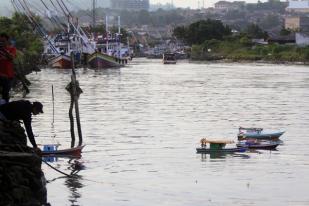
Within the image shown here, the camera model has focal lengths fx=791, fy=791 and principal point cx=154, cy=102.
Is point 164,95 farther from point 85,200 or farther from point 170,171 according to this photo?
point 85,200

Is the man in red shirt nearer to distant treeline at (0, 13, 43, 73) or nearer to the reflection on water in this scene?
the reflection on water

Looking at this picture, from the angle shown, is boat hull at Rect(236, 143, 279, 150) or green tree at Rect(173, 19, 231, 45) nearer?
boat hull at Rect(236, 143, 279, 150)

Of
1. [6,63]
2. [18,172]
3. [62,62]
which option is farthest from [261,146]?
[62,62]

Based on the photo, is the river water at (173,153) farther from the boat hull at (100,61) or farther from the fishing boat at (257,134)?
the boat hull at (100,61)

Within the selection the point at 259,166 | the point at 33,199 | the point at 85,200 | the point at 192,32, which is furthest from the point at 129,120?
the point at 192,32

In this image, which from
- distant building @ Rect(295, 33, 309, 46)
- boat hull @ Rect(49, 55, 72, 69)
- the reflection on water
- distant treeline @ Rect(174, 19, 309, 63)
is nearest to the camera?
the reflection on water

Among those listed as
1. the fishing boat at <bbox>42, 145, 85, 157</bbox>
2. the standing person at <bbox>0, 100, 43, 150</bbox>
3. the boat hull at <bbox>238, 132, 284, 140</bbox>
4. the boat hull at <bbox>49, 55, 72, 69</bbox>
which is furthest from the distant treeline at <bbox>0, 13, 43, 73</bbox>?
the standing person at <bbox>0, 100, 43, 150</bbox>

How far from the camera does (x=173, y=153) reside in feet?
73.8

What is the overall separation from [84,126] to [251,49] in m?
101

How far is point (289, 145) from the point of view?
2445cm

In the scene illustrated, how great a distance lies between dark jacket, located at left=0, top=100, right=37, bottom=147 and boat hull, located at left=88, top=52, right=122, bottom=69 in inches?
2764

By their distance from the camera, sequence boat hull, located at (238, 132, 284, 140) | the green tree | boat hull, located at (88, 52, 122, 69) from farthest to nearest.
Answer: the green tree, boat hull, located at (88, 52, 122, 69), boat hull, located at (238, 132, 284, 140)

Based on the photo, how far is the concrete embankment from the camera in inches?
477

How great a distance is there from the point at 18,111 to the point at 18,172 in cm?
166
